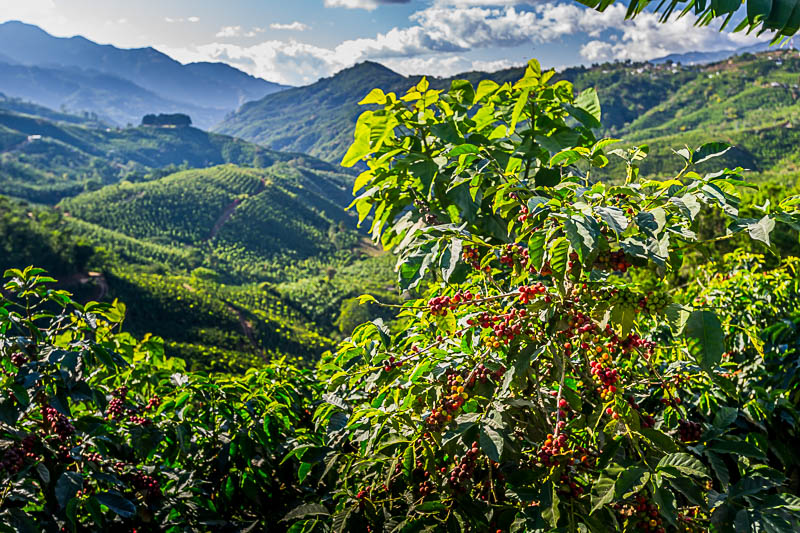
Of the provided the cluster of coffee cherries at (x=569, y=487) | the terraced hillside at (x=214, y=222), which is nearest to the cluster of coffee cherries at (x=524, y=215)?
the cluster of coffee cherries at (x=569, y=487)

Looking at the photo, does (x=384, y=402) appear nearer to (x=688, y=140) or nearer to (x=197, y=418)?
(x=197, y=418)

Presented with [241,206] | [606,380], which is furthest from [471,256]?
[241,206]

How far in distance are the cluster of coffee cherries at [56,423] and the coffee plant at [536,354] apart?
0.81 metres

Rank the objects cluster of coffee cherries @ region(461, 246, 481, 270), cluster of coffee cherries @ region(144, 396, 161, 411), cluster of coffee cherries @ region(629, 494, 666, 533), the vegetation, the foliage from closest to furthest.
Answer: cluster of coffee cherries @ region(629, 494, 666, 533), cluster of coffee cherries @ region(461, 246, 481, 270), the foliage, cluster of coffee cherries @ region(144, 396, 161, 411), the vegetation

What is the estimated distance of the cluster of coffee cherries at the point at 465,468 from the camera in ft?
4.04

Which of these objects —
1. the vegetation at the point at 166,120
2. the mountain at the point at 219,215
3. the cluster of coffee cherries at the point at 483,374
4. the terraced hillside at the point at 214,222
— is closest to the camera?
the cluster of coffee cherries at the point at 483,374

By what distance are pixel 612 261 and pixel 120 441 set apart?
5.81ft

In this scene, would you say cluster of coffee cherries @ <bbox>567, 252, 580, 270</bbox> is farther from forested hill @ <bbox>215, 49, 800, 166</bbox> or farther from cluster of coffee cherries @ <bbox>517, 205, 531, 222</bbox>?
forested hill @ <bbox>215, 49, 800, 166</bbox>

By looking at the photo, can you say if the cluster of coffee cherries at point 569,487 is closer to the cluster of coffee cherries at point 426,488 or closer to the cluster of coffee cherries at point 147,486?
the cluster of coffee cherries at point 426,488

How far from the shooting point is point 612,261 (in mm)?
1159

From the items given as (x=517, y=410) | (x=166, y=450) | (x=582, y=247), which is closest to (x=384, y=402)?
(x=517, y=410)

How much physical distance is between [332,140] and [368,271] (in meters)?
136

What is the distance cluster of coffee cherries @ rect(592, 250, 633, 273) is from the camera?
3.77ft

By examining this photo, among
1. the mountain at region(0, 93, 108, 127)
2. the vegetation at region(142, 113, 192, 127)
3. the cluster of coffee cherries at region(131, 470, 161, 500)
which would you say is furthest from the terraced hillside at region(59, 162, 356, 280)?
the mountain at region(0, 93, 108, 127)
